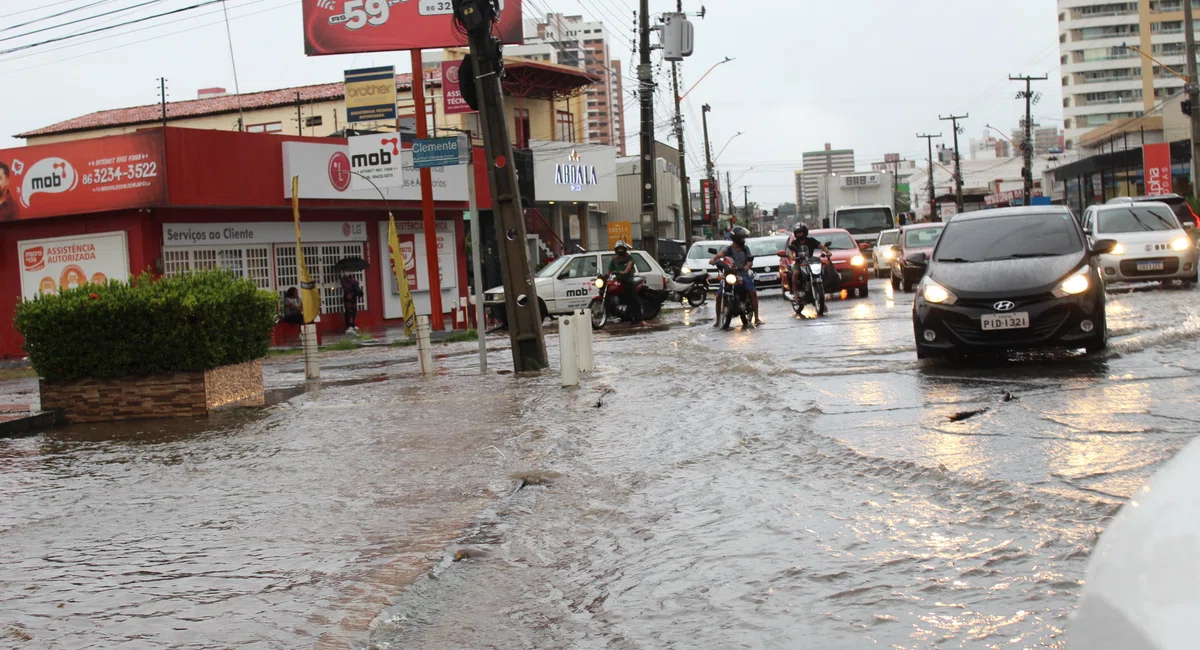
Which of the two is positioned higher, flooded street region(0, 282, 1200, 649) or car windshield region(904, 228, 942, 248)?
car windshield region(904, 228, 942, 248)

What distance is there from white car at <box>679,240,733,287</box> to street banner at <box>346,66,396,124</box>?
9.02 m

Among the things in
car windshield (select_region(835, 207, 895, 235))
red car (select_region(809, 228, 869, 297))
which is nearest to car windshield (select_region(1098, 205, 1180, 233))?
red car (select_region(809, 228, 869, 297))

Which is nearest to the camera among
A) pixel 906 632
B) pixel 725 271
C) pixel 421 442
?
pixel 906 632

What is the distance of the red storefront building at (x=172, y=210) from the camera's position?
2494cm

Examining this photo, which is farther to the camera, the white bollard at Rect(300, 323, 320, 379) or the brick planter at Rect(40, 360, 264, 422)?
the white bollard at Rect(300, 323, 320, 379)

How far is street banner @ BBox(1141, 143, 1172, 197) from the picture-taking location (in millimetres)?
48938

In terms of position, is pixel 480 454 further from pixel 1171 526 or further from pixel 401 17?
pixel 401 17

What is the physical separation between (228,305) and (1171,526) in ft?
39.2

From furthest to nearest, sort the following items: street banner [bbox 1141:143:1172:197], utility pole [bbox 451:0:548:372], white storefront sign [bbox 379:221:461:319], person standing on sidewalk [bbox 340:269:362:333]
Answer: street banner [bbox 1141:143:1172:197] → white storefront sign [bbox 379:221:461:319] → person standing on sidewalk [bbox 340:269:362:333] → utility pole [bbox 451:0:548:372]

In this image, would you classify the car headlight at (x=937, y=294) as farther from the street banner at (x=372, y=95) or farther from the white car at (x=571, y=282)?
the street banner at (x=372, y=95)

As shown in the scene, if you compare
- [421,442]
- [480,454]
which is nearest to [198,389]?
[421,442]

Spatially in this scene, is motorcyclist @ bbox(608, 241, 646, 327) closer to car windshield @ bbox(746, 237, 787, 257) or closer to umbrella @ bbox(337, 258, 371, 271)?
car windshield @ bbox(746, 237, 787, 257)

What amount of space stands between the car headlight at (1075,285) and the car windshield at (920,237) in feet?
60.1

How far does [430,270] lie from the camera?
2561 cm
